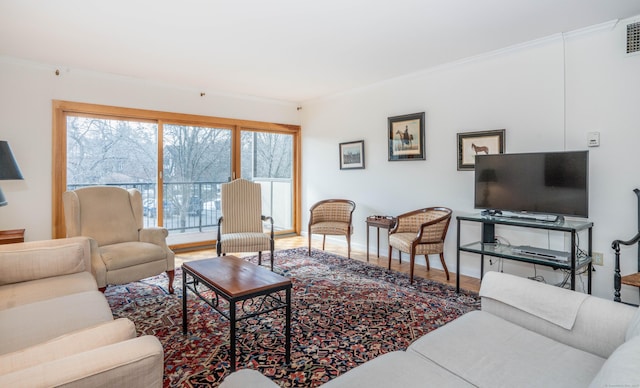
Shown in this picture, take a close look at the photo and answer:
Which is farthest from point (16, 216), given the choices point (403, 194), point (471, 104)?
point (471, 104)

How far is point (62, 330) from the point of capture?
5.36 feet

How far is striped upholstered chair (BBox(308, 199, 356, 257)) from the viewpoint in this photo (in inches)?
189

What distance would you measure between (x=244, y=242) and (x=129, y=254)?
4.01 ft

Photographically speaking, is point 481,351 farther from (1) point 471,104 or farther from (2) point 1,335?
(1) point 471,104

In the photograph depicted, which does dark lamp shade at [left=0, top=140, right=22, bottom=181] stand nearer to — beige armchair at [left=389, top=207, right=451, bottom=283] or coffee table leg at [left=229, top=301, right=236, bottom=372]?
coffee table leg at [left=229, top=301, right=236, bottom=372]

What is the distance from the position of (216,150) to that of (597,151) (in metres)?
4.85

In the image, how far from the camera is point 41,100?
13.2ft

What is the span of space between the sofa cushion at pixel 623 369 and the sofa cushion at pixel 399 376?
1.64 feet

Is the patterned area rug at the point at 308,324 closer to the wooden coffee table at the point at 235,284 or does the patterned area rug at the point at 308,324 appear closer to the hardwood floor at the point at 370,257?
the wooden coffee table at the point at 235,284

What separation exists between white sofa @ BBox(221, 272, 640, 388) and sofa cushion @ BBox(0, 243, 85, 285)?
206cm

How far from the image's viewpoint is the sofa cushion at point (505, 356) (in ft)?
4.06

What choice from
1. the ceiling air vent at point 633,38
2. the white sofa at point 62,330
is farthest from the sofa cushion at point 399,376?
the ceiling air vent at point 633,38

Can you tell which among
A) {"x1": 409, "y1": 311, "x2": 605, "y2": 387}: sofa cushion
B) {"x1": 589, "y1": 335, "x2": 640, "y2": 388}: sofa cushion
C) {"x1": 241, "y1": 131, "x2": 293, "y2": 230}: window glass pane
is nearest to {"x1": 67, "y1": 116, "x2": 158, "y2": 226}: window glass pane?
{"x1": 241, "y1": 131, "x2": 293, "y2": 230}: window glass pane

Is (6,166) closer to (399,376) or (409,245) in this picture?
(399,376)
